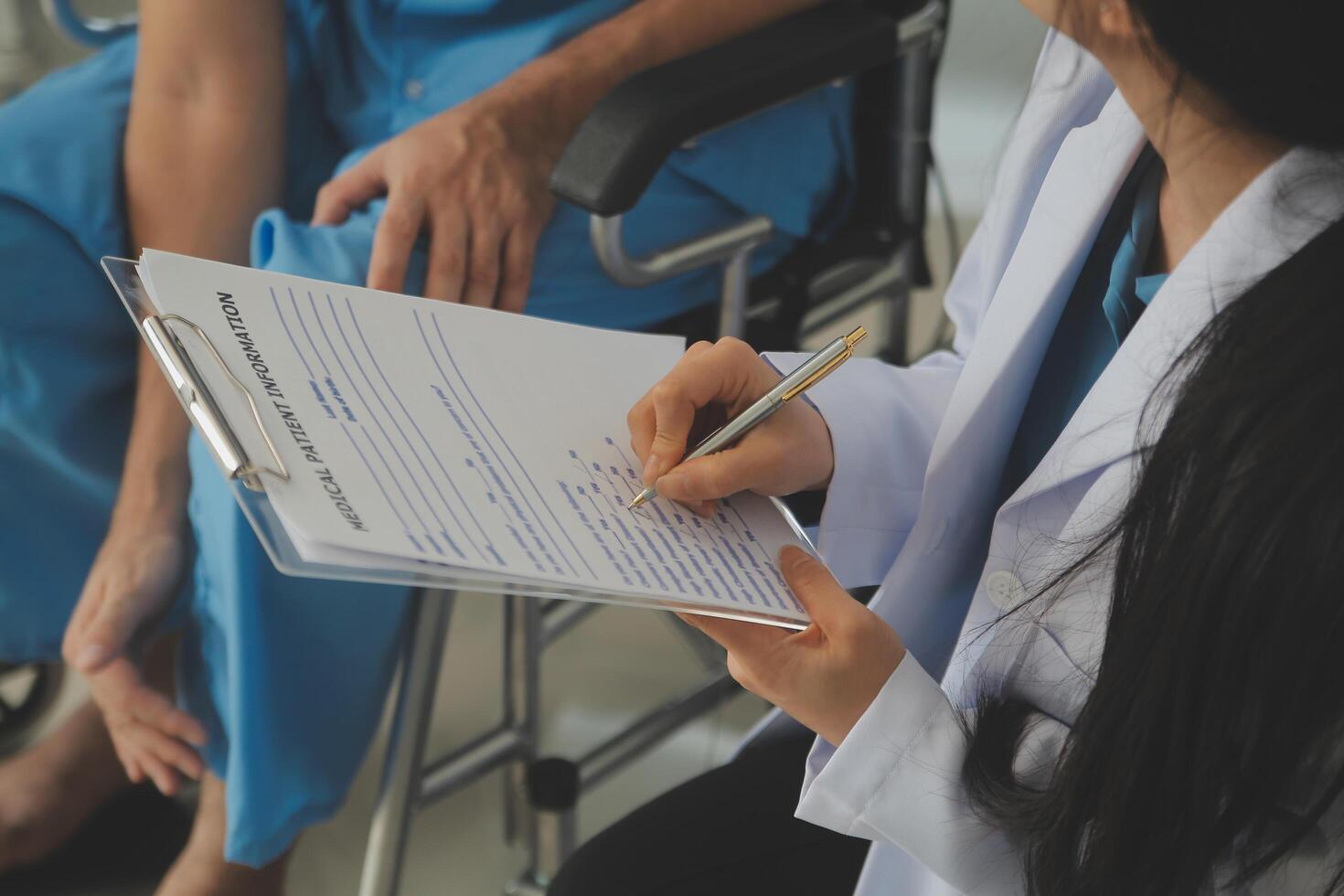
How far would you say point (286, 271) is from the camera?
2.78 feet

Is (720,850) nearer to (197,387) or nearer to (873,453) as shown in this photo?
(873,453)

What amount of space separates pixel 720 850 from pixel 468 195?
1.60 feet

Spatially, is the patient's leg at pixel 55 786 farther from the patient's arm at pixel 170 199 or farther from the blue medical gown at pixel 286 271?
the patient's arm at pixel 170 199

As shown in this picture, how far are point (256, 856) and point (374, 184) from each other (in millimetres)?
512

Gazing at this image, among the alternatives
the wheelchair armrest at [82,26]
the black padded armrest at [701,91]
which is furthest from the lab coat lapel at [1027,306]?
the wheelchair armrest at [82,26]

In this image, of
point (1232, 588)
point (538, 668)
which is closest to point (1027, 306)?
point (1232, 588)

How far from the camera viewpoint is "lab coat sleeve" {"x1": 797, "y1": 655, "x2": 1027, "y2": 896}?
54 cm

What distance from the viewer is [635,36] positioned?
94cm

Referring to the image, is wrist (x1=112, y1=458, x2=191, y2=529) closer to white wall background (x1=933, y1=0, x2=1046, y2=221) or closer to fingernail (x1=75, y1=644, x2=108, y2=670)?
fingernail (x1=75, y1=644, x2=108, y2=670)

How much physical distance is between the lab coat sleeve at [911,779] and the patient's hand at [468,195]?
0.46 m

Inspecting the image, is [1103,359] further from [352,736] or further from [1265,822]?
[352,736]

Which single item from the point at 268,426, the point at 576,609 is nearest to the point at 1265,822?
the point at 268,426

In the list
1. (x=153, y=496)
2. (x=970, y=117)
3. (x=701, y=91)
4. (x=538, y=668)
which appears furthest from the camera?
(x=970, y=117)

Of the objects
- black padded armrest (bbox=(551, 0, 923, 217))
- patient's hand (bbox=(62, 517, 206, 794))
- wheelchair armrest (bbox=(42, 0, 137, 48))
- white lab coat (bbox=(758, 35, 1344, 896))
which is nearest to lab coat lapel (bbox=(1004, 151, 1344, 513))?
white lab coat (bbox=(758, 35, 1344, 896))
